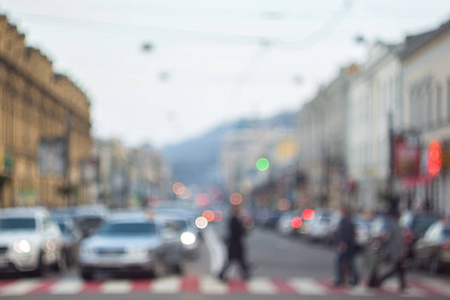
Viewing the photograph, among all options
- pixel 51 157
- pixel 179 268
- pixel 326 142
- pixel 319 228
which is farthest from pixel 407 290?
pixel 326 142

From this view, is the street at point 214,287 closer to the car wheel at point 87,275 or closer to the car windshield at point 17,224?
the car wheel at point 87,275

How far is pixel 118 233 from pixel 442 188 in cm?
3112

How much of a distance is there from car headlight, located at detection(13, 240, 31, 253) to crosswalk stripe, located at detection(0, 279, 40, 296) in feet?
2.65

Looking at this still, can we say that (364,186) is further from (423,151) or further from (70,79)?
(70,79)

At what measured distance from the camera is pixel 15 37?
5741 centimetres

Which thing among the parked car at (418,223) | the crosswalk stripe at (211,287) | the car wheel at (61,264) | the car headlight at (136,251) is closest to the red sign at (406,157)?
the parked car at (418,223)

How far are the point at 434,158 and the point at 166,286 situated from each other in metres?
30.8

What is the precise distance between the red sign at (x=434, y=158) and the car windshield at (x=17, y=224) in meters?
28.2

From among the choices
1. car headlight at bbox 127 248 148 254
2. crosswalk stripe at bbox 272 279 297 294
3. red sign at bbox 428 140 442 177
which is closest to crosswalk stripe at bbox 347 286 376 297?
crosswalk stripe at bbox 272 279 297 294

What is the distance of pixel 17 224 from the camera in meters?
24.2

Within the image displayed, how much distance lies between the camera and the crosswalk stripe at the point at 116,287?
61.2ft

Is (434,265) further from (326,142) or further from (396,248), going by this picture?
(326,142)

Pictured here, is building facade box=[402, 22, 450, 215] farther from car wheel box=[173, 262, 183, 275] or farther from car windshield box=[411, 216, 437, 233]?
car wheel box=[173, 262, 183, 275]

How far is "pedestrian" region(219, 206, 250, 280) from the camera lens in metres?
21.6
